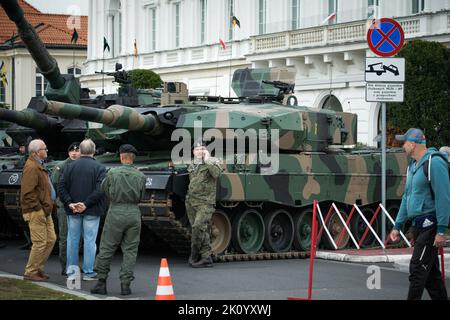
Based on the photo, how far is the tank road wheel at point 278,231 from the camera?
61.2 feet

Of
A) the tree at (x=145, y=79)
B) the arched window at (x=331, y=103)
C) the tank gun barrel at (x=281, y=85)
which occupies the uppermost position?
the tree at (x=145, y=79)

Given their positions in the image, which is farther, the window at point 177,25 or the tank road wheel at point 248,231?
the window at point 177,25

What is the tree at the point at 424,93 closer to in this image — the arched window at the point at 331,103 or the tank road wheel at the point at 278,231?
the tank road wheel at the point at 278,231

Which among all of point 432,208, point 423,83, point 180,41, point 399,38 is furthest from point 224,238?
point 180,41

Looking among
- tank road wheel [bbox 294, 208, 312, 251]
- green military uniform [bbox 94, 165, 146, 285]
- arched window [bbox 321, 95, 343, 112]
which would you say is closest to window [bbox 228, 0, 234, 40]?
arched window [bbox 321, 95, 343, 112]

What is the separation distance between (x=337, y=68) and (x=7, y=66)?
3175cm

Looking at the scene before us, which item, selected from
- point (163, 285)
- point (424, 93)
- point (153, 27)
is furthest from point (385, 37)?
point (153, 27)

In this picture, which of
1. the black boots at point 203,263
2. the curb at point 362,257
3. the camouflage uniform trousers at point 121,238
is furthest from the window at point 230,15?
the camouflage uniform trousers at point 121,238

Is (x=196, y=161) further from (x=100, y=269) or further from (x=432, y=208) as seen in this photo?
(x=432, y=208)

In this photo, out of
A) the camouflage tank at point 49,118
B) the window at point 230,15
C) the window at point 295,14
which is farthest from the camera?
the window at point 230,15

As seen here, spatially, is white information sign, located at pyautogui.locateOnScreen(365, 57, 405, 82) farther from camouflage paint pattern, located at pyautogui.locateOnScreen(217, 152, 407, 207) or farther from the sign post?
camouflage paint pattern, located at pyautogui.locateOnScreen(217, 152, 407, 207)

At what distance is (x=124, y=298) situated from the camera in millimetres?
13055

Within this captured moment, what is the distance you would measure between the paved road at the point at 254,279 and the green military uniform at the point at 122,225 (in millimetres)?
379

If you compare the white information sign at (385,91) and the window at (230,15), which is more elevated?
the window at (230,15)
